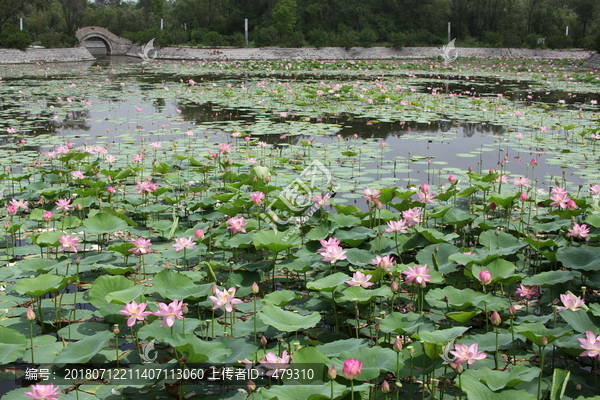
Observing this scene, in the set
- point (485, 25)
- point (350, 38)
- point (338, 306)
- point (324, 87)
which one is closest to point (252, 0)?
point (350, 38)

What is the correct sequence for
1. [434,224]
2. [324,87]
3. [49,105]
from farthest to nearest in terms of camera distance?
1. [324,87]
2. [49,105]
3. [434,224]

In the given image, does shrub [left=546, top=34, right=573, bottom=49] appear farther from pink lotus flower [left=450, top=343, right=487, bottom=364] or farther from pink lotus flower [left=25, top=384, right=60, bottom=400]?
pink lotus flower [left=25, top=384, right=60, bottom=400]

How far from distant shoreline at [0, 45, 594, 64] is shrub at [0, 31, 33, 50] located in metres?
1.43

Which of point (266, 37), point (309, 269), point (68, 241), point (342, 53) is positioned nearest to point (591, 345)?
point (309, 269)

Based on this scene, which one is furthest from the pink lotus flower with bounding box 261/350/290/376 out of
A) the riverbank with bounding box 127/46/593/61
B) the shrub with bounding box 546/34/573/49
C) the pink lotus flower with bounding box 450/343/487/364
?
the shrub with bounding box 546/34/573/49

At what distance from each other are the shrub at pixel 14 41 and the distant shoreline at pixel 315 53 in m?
1.43

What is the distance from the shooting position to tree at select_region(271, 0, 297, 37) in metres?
37.6

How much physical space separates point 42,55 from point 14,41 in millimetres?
2100

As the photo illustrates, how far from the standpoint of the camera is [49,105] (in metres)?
9.70

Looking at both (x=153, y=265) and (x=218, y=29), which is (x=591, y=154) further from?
(x=218, y=29)

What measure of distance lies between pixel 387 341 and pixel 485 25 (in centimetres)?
4648

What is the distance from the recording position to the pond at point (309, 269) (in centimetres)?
175

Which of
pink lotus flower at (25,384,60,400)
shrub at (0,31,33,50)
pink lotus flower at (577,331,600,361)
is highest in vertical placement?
shrub at (0,31,33,50)

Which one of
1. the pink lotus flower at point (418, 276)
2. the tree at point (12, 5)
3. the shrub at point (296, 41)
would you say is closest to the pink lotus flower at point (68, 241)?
the pink lotus flower at point (418, 276)
